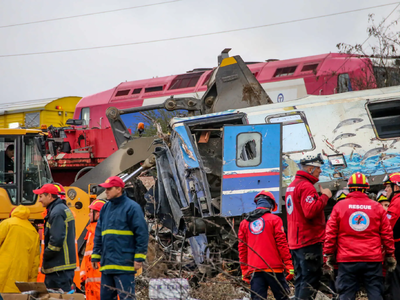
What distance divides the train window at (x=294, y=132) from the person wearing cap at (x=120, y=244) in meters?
2.91

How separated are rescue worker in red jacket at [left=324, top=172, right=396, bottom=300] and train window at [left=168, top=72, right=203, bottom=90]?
619 inches

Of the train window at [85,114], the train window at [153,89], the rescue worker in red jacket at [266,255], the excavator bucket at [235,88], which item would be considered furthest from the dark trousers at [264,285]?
the train window at [85,114]

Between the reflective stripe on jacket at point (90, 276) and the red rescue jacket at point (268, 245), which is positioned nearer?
the red rescue jacket at point (268, 245)

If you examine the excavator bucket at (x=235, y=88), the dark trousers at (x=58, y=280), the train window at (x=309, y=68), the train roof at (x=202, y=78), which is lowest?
the dark trousers at (x=58, y=280)

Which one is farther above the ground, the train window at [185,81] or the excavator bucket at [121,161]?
the train window at [185,81]

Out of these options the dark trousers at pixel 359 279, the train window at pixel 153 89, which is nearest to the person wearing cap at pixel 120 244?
the dark trousers at pixel 359 279

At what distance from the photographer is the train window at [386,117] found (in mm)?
7613

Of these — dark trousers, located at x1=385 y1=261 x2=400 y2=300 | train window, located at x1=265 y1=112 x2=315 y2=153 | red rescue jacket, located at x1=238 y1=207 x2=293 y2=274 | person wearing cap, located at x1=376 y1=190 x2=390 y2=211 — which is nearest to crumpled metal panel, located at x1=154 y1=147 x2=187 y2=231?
train window, located at x1=265 y1=112 x2=315 y2=153

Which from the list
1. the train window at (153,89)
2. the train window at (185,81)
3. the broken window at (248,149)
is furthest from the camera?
the train window at (153,89)

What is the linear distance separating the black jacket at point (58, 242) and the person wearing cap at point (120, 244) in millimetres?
Answer: 655

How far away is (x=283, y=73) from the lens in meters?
18.4

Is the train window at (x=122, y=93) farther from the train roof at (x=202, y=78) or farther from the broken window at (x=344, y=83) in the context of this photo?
the broken window at (x=344, y=83)

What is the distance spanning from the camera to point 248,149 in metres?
7.43

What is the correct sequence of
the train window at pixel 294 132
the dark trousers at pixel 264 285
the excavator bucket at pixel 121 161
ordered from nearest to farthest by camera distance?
the dark trousers at pixel 264 285 → the train window at pixel 294 132 → the excavator bucket at pixel 121 161
